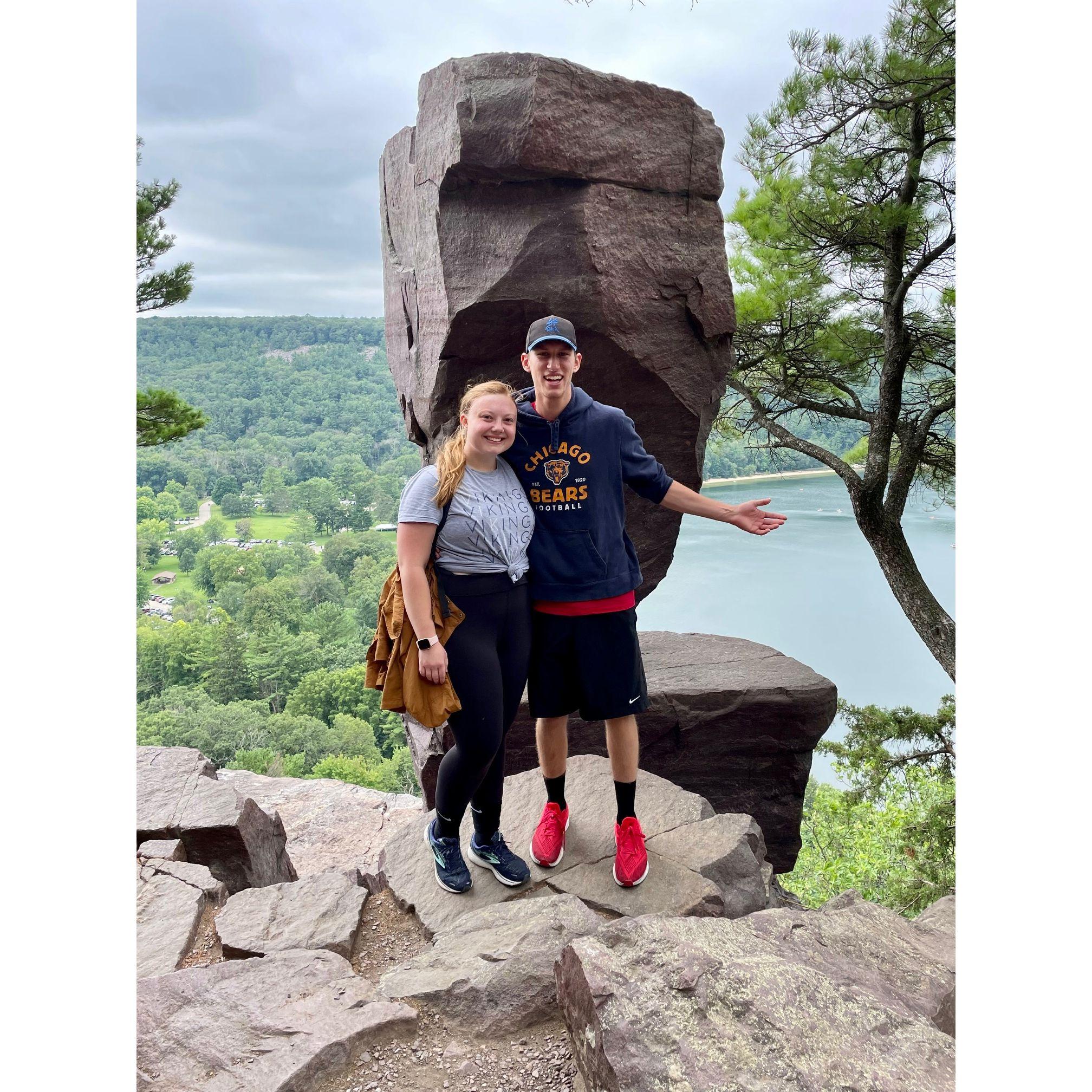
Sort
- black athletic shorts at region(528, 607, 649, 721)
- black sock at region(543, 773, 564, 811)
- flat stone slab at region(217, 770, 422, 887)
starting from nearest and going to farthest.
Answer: black athletic shorts at region(528, 607, 649, 721)
black sock at region(543, 773, 564, 811)
flat stone slab at region(217, 770, 422, 887)

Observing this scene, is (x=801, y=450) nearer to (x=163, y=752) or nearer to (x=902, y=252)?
(x=902, y=252)

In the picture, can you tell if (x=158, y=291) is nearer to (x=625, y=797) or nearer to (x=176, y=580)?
(x=625, y=797)

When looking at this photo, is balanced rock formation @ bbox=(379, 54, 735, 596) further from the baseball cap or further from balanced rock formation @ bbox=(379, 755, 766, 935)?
balanced rock formation @ bbox=(379, 755, 766, 935)

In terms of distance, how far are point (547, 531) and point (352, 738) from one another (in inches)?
554

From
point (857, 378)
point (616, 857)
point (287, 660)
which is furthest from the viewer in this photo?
point (287, 660)

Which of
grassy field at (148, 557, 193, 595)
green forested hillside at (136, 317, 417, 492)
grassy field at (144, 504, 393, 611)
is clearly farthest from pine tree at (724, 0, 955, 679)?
grassy field at (148, 557, 193, 595)

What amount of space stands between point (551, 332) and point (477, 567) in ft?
1.98

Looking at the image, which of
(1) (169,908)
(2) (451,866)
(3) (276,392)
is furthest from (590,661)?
(3) (276,392)

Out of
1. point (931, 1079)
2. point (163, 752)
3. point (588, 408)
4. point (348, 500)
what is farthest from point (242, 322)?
point (931, 1079)

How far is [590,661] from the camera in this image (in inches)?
91.8

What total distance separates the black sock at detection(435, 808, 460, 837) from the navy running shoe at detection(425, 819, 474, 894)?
1cm

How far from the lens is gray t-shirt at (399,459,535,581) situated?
211 centimetres

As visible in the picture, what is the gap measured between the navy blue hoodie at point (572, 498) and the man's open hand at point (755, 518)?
322 millimetres

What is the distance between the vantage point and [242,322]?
21.1 metres
